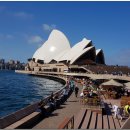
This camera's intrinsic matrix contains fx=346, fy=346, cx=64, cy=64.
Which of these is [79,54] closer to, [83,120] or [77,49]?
[77,49]

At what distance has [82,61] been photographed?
277ft

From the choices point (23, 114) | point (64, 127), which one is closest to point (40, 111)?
point (23, 114)

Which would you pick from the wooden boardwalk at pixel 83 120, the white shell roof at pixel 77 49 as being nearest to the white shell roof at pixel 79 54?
the white shell roof at pixel 77 49

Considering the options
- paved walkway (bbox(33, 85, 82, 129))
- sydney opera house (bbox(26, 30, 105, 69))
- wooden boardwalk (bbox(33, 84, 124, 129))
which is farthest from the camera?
sydney opera house (bbox(26, 30, 105, 69))

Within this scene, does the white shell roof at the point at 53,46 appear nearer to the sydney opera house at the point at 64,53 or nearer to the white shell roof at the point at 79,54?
the sydney opera house at the point at 64,53

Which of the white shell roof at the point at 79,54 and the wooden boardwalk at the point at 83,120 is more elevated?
the white shell roof at the point at 79,54

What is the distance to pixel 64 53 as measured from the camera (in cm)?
9756

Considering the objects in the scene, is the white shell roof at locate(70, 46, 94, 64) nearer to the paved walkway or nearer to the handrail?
the paved walkway

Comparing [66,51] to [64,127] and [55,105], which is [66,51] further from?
[64,127]

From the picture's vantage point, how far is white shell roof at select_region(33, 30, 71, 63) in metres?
102

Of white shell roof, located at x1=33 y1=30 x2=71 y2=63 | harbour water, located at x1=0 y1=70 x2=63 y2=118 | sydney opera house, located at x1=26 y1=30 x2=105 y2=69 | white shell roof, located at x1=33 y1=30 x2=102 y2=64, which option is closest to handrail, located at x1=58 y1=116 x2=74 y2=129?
harbour water, located at x1=0 y1=70 x2=63 y2=118

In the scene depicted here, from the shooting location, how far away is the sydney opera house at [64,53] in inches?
3319

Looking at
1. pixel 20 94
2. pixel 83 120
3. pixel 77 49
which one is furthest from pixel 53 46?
pixel 83 120

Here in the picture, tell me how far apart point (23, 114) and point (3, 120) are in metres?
2.09
